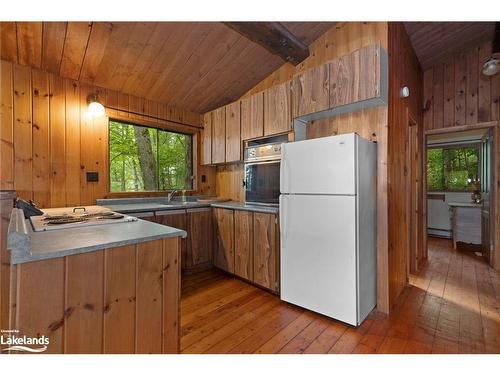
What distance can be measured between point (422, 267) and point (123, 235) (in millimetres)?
3830

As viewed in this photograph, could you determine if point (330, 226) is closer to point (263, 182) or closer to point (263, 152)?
point (263, 182)

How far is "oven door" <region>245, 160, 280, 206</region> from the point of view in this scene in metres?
2.64

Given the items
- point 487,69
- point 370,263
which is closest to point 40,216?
point 370,263

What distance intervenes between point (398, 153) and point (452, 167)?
3930mm

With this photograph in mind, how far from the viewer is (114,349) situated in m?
1.09

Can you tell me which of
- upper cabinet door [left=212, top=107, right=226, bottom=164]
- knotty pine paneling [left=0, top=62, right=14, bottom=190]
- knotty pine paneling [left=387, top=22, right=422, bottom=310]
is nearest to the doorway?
knotty pine paneling [left=387, top=22, right=422, bottom=310]

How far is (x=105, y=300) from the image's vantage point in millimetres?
1053

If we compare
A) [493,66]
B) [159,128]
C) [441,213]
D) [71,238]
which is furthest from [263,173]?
[441,213]

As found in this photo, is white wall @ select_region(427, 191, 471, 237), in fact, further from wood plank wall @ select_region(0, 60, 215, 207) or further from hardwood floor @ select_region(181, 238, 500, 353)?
wood plank wall @ select_region(0, 60, 215, 207)

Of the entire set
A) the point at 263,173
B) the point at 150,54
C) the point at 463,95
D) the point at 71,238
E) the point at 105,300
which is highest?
the point at 150,54

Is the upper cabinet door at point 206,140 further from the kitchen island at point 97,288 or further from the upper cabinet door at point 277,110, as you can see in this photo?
the kitchen island at point 97,288

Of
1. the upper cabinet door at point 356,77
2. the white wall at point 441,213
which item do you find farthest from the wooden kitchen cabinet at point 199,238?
the white wall at point 441,213

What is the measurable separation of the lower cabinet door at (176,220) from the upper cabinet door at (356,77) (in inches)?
80.3

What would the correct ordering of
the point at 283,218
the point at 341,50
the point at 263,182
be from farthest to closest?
the point at 263,182, the point at 341,50, the point at 283,218
